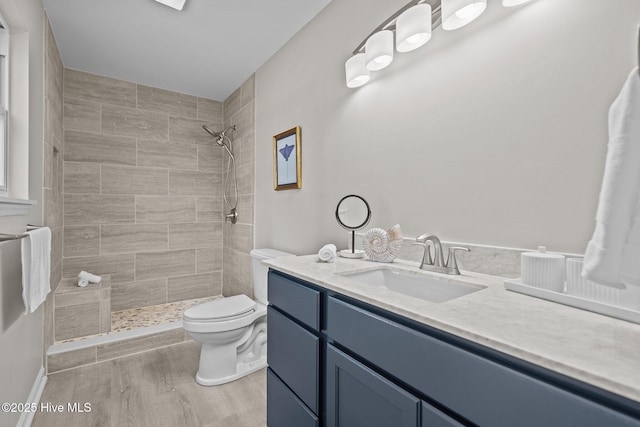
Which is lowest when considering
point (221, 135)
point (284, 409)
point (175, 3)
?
point (284, 409)

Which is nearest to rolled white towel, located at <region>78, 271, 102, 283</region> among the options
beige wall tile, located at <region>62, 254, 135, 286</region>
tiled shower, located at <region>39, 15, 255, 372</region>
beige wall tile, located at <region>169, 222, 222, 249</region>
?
tiled shower, located at <region>39, 15, 255, 372</region>

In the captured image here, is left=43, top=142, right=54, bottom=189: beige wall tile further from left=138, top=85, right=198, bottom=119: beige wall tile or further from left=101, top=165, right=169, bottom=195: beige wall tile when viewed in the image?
left=138, top=85, right=198, bottom=119: beige wall tile

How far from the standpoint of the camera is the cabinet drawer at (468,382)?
0.50 m

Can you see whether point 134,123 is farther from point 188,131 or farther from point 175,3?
point 175,3

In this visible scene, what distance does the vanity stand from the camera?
1.65ft

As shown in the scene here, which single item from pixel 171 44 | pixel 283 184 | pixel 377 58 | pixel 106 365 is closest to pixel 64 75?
pixel 171 44

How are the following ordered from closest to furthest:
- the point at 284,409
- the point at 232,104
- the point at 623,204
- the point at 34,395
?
1. the point at 623,204
2. the point at 284,409
3. the point at 34,395
4. the point at 232,104

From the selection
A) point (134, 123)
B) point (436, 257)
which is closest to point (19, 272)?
point (436, 257)

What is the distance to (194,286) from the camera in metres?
3.40

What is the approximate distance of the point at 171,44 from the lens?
2361mm

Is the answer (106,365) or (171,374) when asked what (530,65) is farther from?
(106,365)

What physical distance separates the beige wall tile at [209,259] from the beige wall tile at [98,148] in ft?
3.86

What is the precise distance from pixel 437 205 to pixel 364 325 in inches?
26.7

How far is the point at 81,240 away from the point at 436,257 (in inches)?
124
